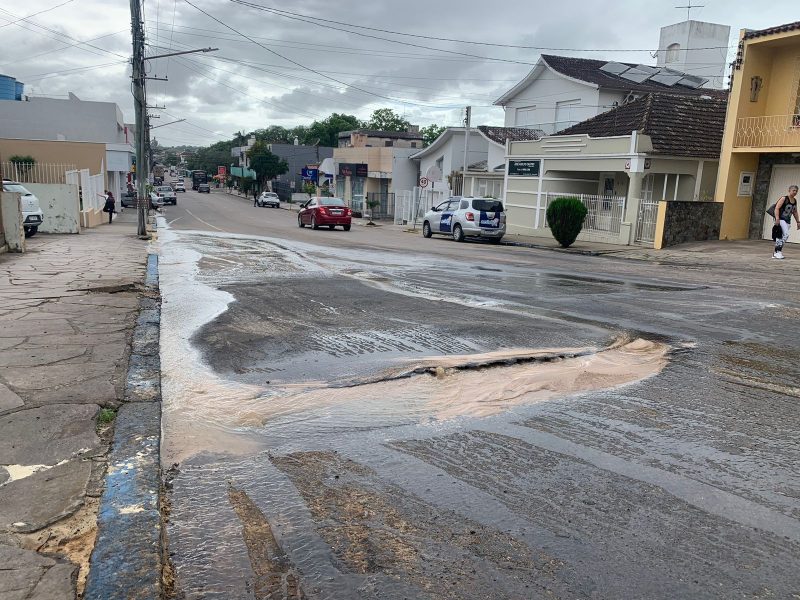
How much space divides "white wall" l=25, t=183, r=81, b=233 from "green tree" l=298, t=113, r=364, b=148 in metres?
87.1

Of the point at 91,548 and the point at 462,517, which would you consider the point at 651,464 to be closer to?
the point at 462,517

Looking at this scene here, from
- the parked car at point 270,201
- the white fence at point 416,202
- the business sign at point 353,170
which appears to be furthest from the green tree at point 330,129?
the white fence at point 416,202

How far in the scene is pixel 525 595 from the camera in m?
2.92

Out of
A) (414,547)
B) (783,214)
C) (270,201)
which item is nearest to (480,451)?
(414,547)

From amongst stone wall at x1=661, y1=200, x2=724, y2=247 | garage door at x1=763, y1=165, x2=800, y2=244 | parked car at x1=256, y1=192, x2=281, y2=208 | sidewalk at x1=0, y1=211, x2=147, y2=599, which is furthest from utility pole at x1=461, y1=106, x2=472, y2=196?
parked car at x1=256, y1=192, x2=281, y2=208

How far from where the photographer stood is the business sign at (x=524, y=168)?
93.0 ft

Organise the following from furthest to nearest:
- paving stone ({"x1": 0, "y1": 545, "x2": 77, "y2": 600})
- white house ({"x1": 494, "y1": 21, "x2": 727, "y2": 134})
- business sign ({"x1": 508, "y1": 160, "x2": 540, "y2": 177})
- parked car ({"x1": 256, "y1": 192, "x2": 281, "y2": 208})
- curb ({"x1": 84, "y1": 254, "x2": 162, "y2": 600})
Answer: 1. parked car ({"x1": 256, "y1": 192, "x2": 281, "y2": 208})
2. white house ({"x1": 494, "y1": 21, "x2": 727, "y2": 134})
3. business sign ({"x1": 508, "y1": 160, "x2": 540, "y2": 177})
4. curb ({"x1": 84, "y1": 254, "x2": 162, "y2": 600})
5. paving stone ({"x1": 0, "y1": 545, "x2": 77, "y2": 600})

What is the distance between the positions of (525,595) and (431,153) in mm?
42803

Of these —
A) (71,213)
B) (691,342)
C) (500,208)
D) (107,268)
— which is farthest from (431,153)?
(691,342)

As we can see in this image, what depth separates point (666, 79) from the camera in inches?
1399

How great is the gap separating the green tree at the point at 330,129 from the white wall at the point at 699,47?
72.1 m

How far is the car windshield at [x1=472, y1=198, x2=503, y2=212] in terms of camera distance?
25.0m

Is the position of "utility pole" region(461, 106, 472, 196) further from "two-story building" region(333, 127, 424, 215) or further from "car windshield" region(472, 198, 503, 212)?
"two-story building" region(333, 127, 424, 215)

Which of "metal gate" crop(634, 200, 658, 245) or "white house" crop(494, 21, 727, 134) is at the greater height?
"white house" crop(494, 21, 727, 134)
